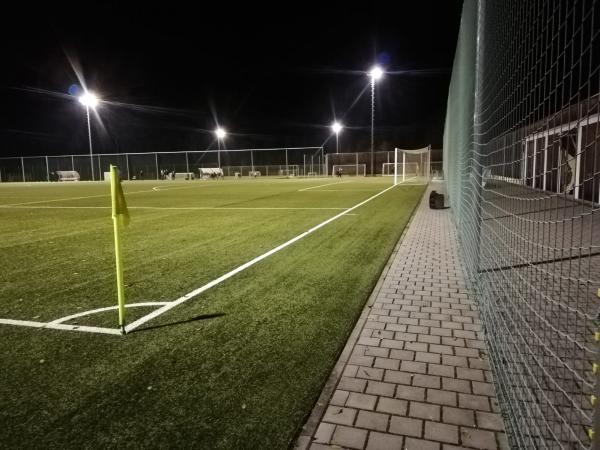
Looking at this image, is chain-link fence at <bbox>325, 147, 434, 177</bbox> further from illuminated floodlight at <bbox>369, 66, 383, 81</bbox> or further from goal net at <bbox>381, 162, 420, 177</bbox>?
illuminated floodlight at <bbox>369, 66, 383, 81</bbox>

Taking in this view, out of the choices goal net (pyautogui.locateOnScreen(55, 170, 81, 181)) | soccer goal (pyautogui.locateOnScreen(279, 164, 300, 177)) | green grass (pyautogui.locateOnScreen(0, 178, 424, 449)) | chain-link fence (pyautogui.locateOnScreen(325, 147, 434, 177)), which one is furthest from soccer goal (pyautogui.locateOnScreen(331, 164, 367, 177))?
green grass (pyautogui.locateOnScreen(0, 178, 424, 449))

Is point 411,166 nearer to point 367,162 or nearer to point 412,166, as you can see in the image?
point 412,166

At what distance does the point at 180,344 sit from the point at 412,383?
2.11 meters

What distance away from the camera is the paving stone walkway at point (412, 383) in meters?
2.62

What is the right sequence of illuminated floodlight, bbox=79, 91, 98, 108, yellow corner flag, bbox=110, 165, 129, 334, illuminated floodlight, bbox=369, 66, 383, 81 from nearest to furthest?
1. yellow corner flag, bbox=110, 165, 129, 334
2. illuminated floodlight, bbox=369, 66, 383, 81
3. illuminated floodlight, bbox=79, 91, 98, 108

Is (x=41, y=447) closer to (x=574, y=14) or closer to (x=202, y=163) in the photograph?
(x=574, y=14)

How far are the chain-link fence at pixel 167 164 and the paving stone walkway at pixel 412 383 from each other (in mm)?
48642

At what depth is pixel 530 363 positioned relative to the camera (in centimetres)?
353

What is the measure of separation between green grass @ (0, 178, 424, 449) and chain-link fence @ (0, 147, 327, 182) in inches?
1806

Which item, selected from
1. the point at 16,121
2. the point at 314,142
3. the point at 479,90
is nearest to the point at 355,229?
the point at 479,90

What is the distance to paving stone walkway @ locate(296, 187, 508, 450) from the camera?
2.62m

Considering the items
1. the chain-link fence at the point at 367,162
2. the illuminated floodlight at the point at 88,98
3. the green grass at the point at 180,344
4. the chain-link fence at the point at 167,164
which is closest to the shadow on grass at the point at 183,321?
the green grass at the point at 180,344

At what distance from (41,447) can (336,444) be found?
5.79 ft

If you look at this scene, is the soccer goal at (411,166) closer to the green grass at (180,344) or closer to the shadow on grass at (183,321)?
the green grass at (180,344)
